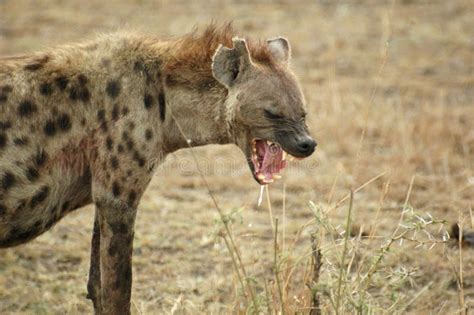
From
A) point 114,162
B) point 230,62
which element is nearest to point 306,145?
point 230,62

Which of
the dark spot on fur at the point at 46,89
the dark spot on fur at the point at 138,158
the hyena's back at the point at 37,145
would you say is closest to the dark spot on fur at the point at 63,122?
the hyena's back at the point at 37,145

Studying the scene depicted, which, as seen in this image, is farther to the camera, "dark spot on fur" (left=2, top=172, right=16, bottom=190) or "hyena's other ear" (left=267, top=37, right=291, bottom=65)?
"hyena's other ear" (left=267, top=37, right=291, bottom=65)

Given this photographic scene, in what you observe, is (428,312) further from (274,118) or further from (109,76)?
(109,76)

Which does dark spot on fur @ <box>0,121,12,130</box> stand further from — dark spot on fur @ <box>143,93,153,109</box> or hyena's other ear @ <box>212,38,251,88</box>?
hyena's other ear @ <box>212,38,251,88</box>

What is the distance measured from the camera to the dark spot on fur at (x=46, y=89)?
4.45 m

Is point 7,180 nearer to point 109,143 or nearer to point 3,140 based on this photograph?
point 3,140

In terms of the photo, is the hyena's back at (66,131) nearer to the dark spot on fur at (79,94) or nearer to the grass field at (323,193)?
the dark spot on fur at (79,94)

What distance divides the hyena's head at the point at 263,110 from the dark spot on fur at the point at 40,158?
833mm

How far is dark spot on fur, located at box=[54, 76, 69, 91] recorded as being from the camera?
4477mm

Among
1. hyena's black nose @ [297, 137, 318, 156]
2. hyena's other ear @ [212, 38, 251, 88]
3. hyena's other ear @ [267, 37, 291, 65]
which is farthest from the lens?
hyena's other ear @ [267, 37, 291, 65]

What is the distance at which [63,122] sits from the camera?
14.7ft

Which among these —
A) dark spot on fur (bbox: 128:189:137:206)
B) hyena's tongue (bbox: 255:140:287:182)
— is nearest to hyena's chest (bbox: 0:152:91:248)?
dark spot on fur (bbox: 128:189:137:206)

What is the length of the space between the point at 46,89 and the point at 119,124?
361mm

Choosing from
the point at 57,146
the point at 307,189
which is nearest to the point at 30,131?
the point at 57,146
